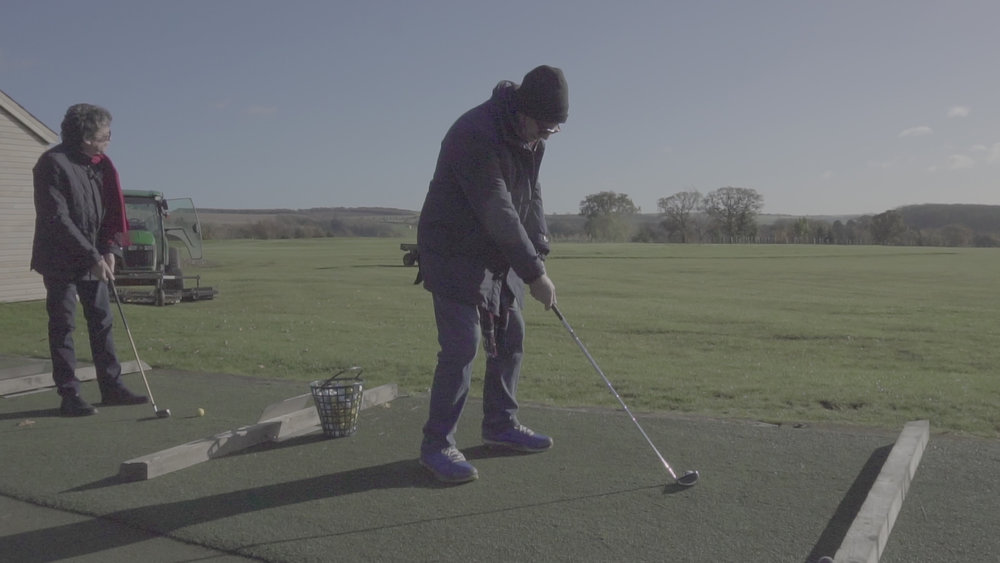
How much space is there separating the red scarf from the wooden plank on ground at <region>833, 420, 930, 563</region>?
213 inches

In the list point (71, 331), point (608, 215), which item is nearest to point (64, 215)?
point (71, 331)

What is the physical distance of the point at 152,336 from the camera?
13.2 meters

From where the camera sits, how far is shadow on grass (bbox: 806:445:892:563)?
3.52 meters

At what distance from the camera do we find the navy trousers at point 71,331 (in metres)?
6.25

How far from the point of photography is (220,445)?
499cm

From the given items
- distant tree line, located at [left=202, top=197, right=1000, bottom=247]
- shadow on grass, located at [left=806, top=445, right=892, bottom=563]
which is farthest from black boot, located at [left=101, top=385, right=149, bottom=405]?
distant tree line, located at [left=202, top=197, right=1000, bottom=247]

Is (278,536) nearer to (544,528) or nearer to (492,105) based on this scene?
(544,528)

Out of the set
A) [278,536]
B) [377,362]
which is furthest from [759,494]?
[377,362]

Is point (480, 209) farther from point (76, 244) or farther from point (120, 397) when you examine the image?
point (120, 397)

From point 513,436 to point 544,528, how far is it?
4.25ft

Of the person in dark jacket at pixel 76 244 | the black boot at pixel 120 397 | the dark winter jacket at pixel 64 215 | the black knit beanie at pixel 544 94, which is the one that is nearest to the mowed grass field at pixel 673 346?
the black boot at pixel 120 397

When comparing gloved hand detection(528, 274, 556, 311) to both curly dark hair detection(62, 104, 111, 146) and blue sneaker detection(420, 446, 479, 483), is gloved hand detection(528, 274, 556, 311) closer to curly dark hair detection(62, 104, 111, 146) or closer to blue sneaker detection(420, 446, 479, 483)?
blue sneaker detection(420, 446, 479, 483)

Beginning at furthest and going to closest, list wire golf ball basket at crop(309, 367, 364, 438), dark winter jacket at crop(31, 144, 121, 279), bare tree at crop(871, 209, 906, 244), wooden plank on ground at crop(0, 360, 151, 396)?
1. bare tree at crop(871, 209, 906, 244)
2. wooden plank on ground at crop(0, 360, 151, 396)
3. dark winter jacket at crop(31, 144, 121, 279)
4. wire golf ball basket at crop(309, 367, 364, 438)

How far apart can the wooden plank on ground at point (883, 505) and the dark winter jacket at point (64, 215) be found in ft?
16.9
